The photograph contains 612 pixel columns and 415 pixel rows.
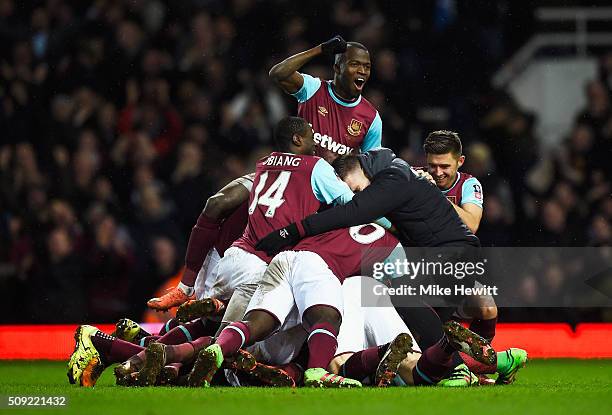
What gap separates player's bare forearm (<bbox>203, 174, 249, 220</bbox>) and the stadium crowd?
334 centimetres

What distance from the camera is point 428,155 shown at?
802 cm

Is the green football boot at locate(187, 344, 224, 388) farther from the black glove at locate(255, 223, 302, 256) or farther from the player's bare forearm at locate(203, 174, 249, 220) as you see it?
the player's bare forearm at locate(203, 174, 249, 220)

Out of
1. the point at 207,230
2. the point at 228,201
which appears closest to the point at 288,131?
the point at 228,201

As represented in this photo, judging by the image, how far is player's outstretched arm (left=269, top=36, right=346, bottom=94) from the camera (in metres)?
7.95

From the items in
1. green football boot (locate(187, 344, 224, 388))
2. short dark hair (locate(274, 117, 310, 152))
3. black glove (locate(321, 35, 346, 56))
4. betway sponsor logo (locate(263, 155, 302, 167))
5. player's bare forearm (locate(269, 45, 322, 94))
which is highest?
black glove (locate(321, 35, 346, 56))

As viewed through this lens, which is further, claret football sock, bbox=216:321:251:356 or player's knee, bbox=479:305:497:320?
player's knee, bbox=479:305:497:320

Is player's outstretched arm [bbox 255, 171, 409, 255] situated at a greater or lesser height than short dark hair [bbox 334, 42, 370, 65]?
lesser

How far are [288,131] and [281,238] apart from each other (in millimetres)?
807

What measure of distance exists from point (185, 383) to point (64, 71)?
7.37 meters

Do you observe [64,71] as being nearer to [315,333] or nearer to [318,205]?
[318,205]

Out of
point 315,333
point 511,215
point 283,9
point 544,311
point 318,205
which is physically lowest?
point 544,311

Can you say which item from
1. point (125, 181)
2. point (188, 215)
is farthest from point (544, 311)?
point (125, 181)

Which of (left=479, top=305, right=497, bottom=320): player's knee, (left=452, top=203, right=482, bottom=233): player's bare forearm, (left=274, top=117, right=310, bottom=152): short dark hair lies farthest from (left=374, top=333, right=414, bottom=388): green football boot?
(left=452, top=203, right=482, bottom=233): player's bare forearm

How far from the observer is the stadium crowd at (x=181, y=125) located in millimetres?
11594
